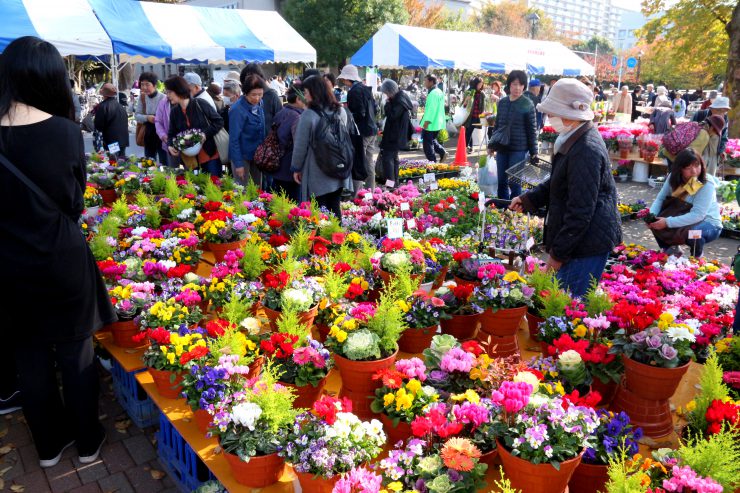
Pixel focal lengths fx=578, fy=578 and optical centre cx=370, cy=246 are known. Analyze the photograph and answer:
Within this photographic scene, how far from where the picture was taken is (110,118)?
27.0ft

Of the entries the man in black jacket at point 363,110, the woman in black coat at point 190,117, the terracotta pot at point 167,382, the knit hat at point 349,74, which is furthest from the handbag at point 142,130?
the terracotta pot at point 167,382

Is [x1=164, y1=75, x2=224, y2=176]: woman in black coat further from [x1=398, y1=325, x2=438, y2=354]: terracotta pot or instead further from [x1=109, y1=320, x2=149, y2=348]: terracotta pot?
[x1=398, y1=325, x2=438, y2=354]: terracotta pot

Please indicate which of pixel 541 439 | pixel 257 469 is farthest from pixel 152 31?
pixel 541 439

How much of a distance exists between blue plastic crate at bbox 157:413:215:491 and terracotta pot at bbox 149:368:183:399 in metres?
0.10

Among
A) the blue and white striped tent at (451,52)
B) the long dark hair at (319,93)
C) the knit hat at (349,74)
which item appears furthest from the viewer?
the blue and white striped tent at (451,52)

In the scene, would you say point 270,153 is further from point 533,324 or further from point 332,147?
point 533,324

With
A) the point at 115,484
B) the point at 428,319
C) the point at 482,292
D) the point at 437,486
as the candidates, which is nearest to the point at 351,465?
the point at 437,486

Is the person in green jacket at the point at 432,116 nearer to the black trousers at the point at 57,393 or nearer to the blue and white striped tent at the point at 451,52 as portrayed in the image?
the blue and white striped tent at the point at 451,52

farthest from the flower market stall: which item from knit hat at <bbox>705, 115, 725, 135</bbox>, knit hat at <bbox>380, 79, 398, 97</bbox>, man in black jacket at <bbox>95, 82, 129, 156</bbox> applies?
man in black jacket at <bbox>95, 82, 129, 156</bbox>

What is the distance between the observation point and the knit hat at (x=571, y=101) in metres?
2.89

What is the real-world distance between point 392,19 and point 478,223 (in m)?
28.1

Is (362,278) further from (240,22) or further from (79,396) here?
(240,22)

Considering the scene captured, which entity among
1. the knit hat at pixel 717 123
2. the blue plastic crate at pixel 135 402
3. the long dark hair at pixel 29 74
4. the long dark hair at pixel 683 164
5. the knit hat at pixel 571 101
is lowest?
the blue plastic crate at pixel 135 402

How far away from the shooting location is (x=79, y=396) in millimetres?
2721
